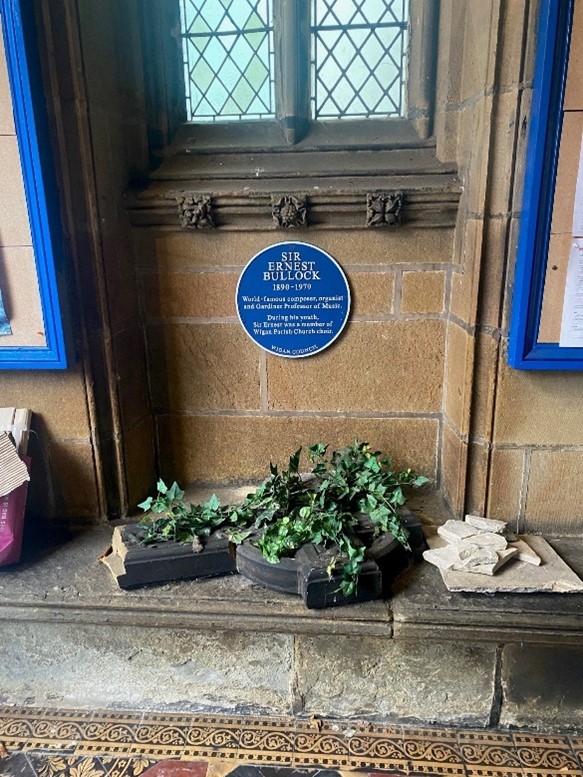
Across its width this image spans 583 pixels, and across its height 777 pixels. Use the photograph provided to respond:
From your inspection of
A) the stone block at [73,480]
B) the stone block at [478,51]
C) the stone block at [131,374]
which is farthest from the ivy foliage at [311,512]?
the stone block at [478,51]

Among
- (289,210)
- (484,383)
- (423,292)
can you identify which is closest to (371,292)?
(423,292)

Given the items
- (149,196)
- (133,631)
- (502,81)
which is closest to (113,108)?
(149,196)

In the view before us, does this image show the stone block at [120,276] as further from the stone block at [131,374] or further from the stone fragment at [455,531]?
the stone fragment at [455,531]

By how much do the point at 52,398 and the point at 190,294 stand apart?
1.96ft

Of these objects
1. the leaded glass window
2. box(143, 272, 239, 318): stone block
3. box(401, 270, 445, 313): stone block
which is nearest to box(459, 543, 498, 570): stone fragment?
box(401, 270, 445, 313): stone block

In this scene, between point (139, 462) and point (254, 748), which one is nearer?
point (254, 748)

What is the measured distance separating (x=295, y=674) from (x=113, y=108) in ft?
6.25

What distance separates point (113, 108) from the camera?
1.92 m

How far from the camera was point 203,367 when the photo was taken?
216 centimetres

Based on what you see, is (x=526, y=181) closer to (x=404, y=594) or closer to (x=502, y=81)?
(x=502, y=81)

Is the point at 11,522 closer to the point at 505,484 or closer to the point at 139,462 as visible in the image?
Result: the point at 139,462

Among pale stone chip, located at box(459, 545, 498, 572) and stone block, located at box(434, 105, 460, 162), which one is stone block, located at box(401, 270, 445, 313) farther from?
pale stone chip, located at box(459, 545, 498, 572)

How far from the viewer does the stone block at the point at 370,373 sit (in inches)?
81.5

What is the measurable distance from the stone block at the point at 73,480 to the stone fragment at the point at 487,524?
1.29m
